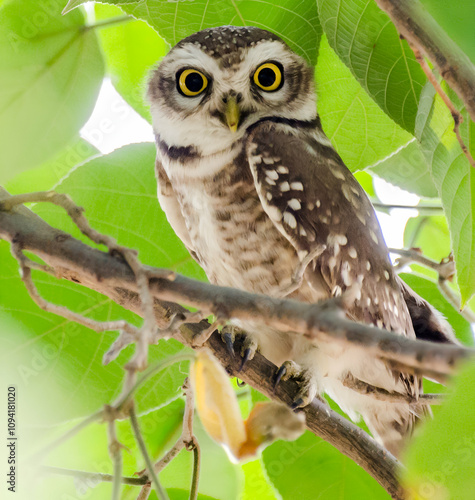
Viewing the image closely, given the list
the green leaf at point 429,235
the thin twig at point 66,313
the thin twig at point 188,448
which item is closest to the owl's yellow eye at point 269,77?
the green leaf at point 429,235

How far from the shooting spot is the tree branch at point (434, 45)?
0.60 meters

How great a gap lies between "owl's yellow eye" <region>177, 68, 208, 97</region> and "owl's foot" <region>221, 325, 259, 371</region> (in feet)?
1.73

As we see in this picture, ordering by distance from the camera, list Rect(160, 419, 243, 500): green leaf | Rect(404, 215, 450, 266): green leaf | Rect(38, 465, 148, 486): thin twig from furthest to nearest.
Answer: Rect(404, 215, 450, 266): green leaf, Rect(160, 419, 243, 500): green leaf, Rect(38, 465, 148, 486): thin twig

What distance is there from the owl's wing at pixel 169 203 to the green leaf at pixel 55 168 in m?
0.16

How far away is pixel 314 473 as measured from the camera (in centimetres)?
117

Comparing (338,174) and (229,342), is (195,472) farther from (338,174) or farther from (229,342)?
(338,174)

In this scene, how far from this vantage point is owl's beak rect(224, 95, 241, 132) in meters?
1.25

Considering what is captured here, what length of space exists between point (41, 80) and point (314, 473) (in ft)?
2.92

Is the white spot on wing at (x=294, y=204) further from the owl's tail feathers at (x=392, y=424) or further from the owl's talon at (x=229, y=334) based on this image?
the owl's tail feathers at (x=392, y=424)

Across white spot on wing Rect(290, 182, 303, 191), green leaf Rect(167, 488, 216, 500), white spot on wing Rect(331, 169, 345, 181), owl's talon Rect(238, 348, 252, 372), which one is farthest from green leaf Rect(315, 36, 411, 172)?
green leaf Rect(167, 488, 216, 500)

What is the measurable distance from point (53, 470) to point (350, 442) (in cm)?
55

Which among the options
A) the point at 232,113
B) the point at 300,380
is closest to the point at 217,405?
the point at 300,380

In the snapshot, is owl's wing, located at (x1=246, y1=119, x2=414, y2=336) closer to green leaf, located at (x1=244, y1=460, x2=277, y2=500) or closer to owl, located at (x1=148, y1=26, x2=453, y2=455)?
owl, located at (x1=148, y1=26, x2=453, y2=455)

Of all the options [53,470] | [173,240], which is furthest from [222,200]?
[53,470]
